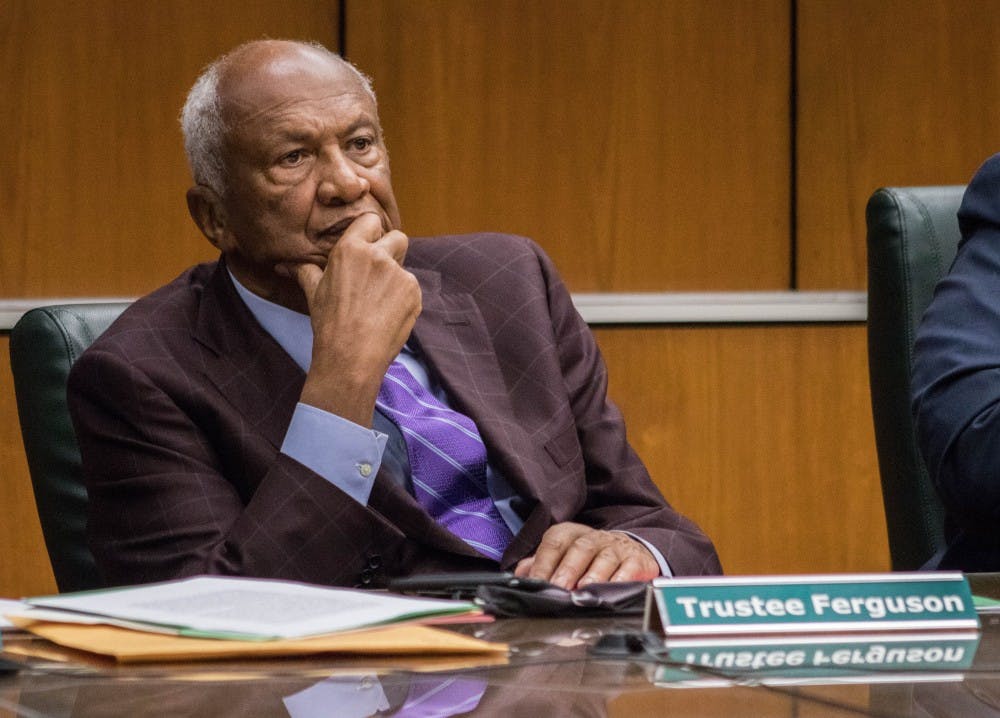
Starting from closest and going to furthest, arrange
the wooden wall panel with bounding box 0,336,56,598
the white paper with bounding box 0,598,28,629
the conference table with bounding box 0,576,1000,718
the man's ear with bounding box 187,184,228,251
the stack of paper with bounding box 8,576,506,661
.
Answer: the conference table with bounding box 0,576,1000,718
the stack of paper with bounding box 8,576,506,661
the white paper with bounding box 0,598,28,629
the man's ear with bounding box 187,184,228,251
the wooden wall panel with bounding box 0,336,56,598

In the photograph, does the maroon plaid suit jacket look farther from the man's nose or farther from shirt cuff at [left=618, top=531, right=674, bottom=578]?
the man's nose

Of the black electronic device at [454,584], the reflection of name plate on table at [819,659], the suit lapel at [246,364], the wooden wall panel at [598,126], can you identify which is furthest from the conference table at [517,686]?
the wooden wall panel at [598,126]

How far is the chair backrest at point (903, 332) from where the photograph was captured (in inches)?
Result: 73.1

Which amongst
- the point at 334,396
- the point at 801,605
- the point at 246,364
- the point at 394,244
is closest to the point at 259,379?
the point at 246,364

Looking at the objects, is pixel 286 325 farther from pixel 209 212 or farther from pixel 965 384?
pixel 965 384

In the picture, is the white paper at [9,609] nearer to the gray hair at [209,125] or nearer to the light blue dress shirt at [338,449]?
the light blue dress shirt at [338,449]

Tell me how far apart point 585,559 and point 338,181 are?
59cm

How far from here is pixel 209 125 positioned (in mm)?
1903

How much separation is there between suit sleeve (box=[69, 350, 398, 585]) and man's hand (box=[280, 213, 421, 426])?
0.11 meters

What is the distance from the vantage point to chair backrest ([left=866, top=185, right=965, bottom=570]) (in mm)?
1856

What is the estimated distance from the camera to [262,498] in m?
1.63

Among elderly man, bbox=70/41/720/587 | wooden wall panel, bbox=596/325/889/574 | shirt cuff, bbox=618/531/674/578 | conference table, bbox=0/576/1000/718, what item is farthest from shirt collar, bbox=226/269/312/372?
wooden wall panel, bbox=596/325/889/574

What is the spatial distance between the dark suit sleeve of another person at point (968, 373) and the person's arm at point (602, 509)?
0.34 meters

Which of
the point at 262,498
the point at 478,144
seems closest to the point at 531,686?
the point at 262,498
